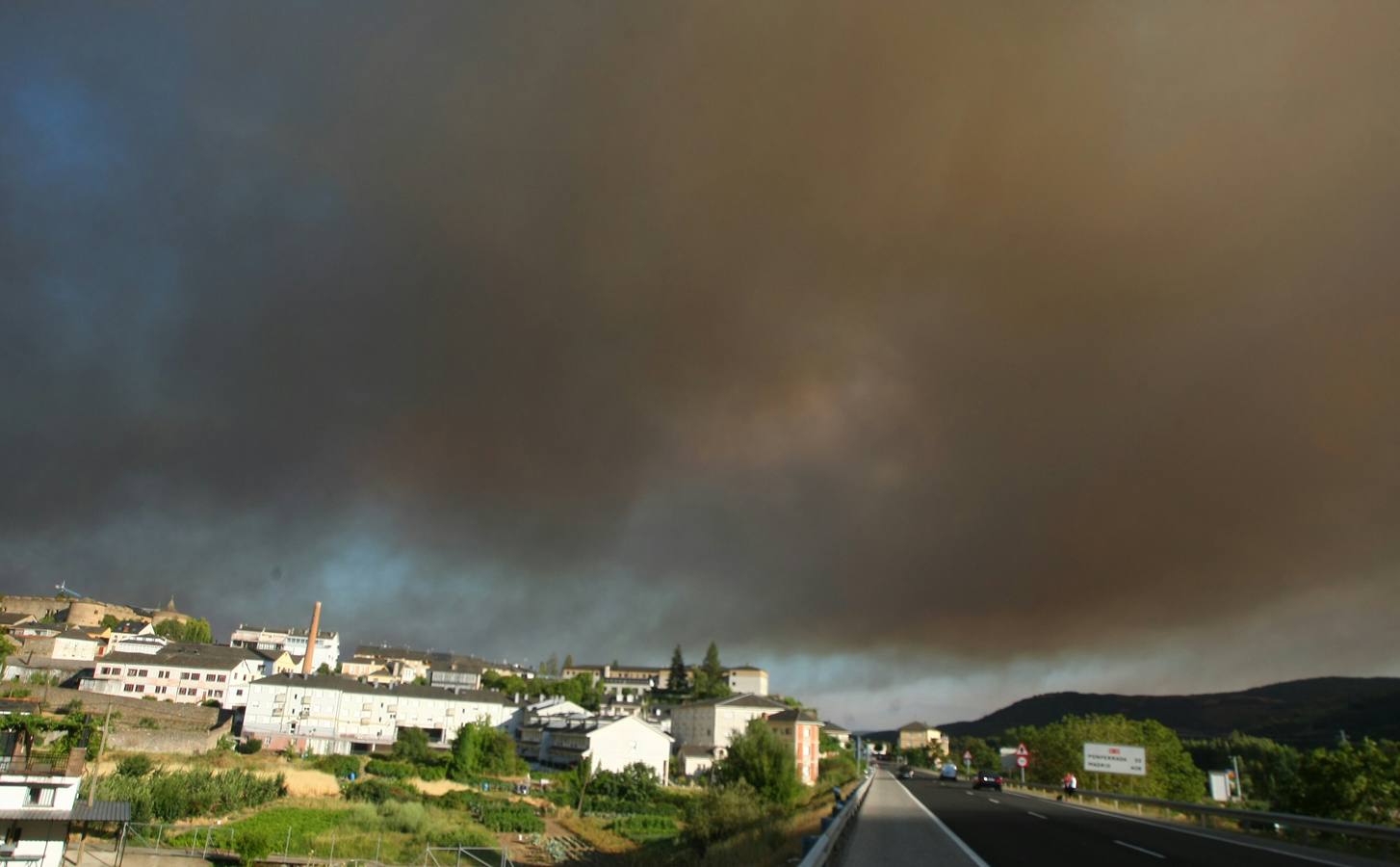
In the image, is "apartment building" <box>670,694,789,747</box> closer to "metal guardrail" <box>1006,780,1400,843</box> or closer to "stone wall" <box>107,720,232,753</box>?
"stone wall" <box>107,720,232,753</box>

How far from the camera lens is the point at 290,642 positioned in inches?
6845

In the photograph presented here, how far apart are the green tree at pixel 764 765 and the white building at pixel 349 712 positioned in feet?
178

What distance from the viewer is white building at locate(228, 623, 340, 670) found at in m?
156

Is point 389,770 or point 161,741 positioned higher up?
point 161,741

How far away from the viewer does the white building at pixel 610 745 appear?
85.6m

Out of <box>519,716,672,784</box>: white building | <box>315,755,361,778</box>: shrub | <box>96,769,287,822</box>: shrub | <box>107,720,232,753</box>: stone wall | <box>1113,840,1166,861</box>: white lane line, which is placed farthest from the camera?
<box>519,716,672,784</box>: white building

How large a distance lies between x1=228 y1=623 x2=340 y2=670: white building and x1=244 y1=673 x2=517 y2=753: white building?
54231 millimetres

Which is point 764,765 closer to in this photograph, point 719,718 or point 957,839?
point 957,839

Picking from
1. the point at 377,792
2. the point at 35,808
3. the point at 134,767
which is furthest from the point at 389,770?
the point at 35,808

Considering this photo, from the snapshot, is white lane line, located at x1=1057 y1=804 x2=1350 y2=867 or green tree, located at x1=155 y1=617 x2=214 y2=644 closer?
white lane line, located at x1=1057 y1=804 x2=1350 y2=867

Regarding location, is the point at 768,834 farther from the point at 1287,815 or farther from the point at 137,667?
the point at 137,667

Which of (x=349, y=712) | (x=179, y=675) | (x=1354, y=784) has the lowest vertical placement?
(x=349, y=712)

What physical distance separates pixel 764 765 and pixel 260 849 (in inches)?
1137

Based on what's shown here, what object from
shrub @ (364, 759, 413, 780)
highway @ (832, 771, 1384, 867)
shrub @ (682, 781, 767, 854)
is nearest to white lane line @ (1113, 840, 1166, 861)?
highway @ (832, 771, 1384, 867)
